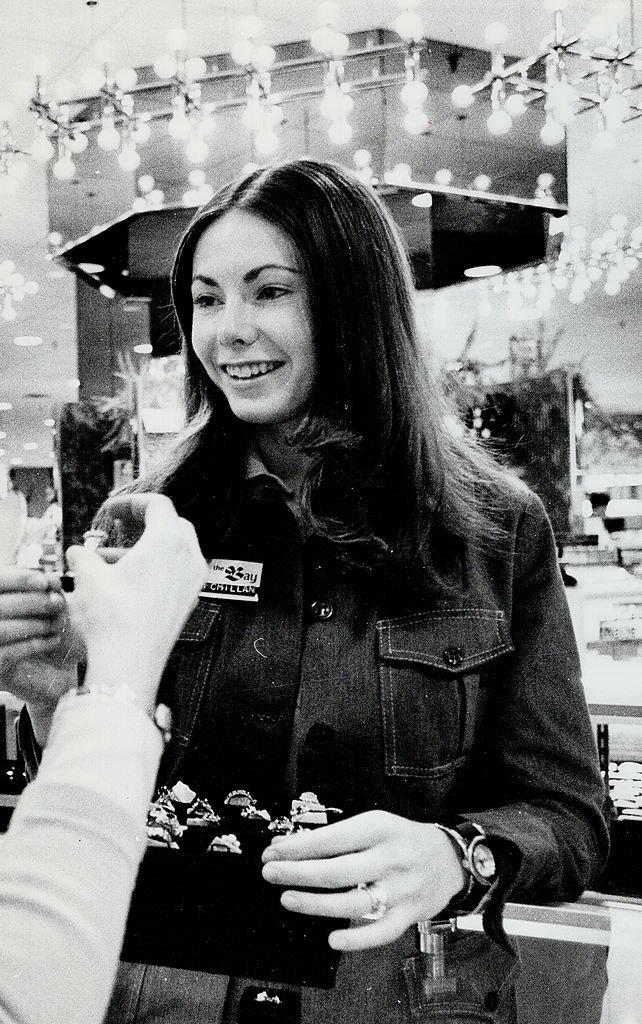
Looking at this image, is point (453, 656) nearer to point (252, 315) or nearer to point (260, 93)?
point (252, 315)

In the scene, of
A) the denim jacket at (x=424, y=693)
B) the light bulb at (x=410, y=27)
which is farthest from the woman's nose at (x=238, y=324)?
the light bulb at (x=410, y=27)

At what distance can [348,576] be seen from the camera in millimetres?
695

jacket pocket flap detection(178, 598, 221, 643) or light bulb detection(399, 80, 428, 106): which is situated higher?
light bulb detection(399, 80, 428, 106)

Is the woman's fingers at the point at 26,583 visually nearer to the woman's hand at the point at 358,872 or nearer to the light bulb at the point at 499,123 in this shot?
the woman's hand at the point at 358,872

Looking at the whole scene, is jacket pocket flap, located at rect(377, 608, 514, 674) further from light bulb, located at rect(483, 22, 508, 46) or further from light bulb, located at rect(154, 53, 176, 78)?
light bulb, located at rect(483, 22, 508, 46)

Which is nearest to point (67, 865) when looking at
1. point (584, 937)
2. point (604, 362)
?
point (584, 937)

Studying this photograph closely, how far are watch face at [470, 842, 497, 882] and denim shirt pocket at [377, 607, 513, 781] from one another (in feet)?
0.29

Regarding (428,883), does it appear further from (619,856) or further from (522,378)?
(619,856)

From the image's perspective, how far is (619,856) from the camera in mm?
1396

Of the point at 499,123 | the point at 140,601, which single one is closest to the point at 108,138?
the point at 499,123

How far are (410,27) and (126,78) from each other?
13.2 inches

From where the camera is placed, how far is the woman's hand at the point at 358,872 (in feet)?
1.47

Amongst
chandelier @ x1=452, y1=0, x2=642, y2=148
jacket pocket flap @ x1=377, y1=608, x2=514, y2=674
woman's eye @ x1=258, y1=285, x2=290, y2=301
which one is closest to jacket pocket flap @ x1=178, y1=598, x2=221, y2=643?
jacket pocket flap @ x1=377, y1=608, x2=514, y2=674

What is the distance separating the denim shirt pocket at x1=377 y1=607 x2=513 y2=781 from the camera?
66 cm
